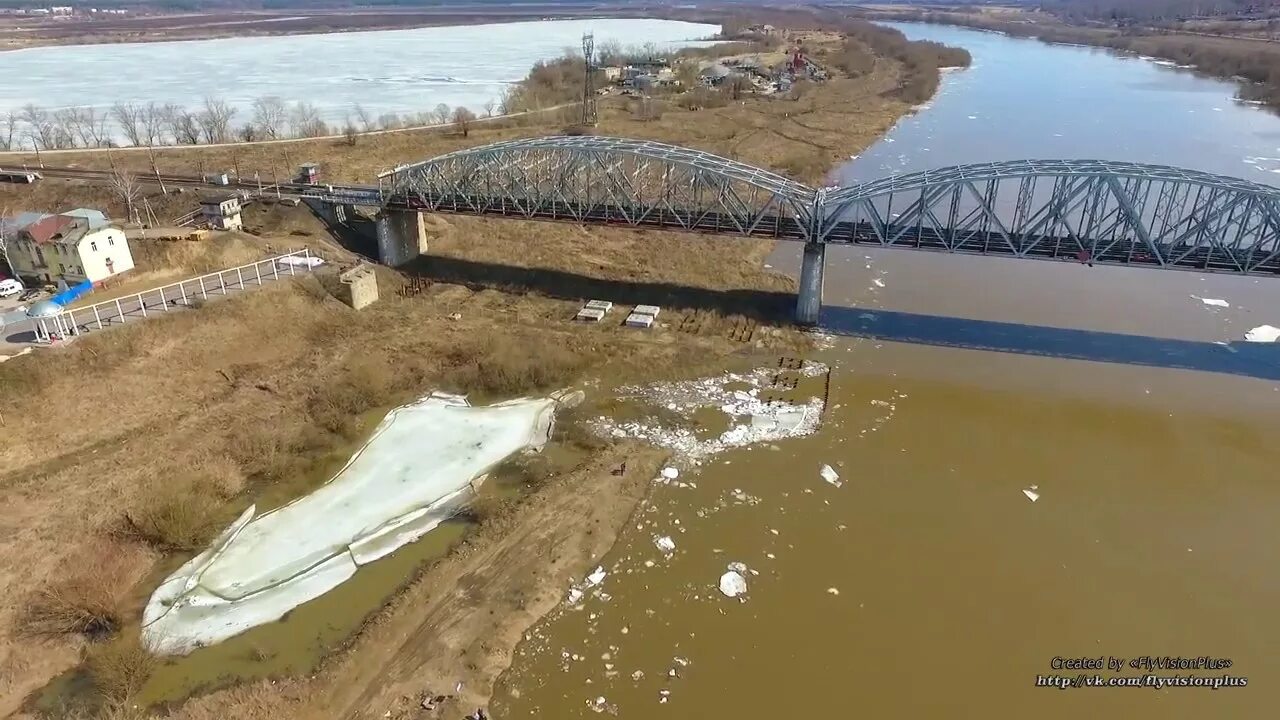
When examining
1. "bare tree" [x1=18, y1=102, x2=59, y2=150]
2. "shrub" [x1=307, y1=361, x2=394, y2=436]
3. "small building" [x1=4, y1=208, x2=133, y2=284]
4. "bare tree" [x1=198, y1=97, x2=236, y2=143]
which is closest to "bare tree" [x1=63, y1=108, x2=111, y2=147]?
"bare tree" [x1=18, y1=102, x2=59, y2=150]

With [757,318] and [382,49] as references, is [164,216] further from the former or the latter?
[382,49]

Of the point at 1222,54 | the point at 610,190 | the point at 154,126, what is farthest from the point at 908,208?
the point at 1222,54

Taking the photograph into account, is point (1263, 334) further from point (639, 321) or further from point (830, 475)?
point (639, 321)

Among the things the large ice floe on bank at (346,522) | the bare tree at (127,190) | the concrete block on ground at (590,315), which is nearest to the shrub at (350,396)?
the large ice floe on bank at (346,522)

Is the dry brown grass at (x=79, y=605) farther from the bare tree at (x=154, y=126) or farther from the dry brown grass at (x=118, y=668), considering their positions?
the bare tree at (x=154, y=126)

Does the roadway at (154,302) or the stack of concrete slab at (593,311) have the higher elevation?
the roadway at (154,302)
